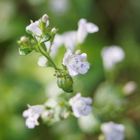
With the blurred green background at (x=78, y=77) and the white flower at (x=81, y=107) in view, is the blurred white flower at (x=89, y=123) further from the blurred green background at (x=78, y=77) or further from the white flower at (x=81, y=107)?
the white flower at (x=81, y=107)

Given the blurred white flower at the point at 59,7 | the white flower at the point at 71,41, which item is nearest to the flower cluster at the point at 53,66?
the white flower at the point at 71,41

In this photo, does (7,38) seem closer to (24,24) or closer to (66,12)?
(24,24)

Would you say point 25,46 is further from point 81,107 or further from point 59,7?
point 59,7

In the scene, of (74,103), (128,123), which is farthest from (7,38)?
(74,103)

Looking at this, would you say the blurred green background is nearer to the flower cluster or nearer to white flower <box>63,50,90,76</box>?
the flower cluster

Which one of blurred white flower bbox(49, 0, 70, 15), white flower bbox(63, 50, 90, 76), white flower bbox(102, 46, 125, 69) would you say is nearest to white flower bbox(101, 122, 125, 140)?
white flower bbox(63, 50, 90, 76)

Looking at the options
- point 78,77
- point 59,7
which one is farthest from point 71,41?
point 59,7
